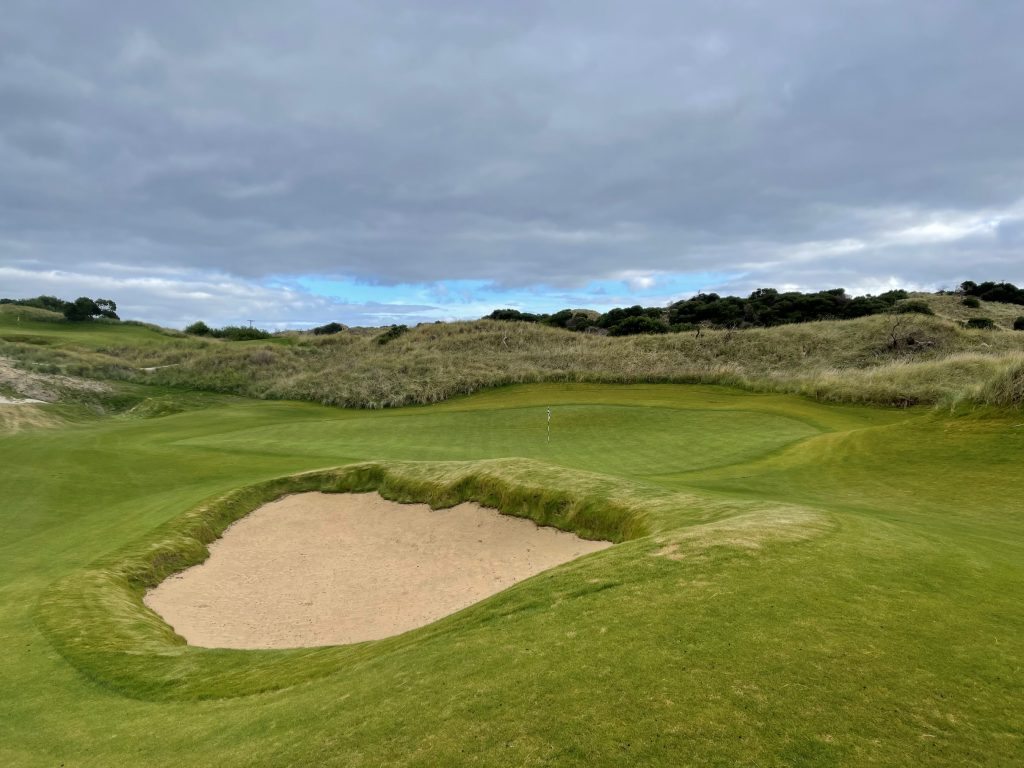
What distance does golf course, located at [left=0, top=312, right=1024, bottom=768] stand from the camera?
420cm

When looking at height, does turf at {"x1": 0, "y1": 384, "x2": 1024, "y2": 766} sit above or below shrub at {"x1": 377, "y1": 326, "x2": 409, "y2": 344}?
below

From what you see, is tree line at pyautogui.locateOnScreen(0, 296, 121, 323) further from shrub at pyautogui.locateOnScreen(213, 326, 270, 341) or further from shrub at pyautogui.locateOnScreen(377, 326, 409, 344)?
shrub at pyautogui.locateOnScreen(377, 326, 409, 344)

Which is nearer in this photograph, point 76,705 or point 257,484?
point 76,705

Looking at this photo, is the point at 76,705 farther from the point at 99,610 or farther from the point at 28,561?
the point at 28,561

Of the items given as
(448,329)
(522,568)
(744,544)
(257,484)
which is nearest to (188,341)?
(448,329)

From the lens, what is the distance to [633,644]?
5434 mm

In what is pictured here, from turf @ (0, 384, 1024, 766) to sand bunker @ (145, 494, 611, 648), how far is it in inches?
32.0

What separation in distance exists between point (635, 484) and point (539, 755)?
10812 mm

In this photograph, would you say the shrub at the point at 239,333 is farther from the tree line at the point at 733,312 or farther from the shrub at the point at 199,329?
the tree line at the point at 733,312

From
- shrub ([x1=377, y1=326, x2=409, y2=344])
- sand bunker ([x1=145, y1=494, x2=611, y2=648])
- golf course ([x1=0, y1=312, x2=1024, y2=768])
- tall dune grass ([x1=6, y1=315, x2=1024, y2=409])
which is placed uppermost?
shrub ([x1=377, y1=326, x2=409, y2=344])

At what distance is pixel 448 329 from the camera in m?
76.4

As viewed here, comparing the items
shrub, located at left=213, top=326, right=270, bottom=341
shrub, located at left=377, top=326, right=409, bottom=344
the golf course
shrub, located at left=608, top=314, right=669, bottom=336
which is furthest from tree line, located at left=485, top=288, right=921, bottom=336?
the golf course

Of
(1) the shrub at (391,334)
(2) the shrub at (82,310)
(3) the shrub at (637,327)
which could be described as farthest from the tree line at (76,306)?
(3) the shrub at (637,327)

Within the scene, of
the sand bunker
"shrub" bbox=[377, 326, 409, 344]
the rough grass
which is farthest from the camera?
"shrub" bbox=[377, 326, 409, 344]
